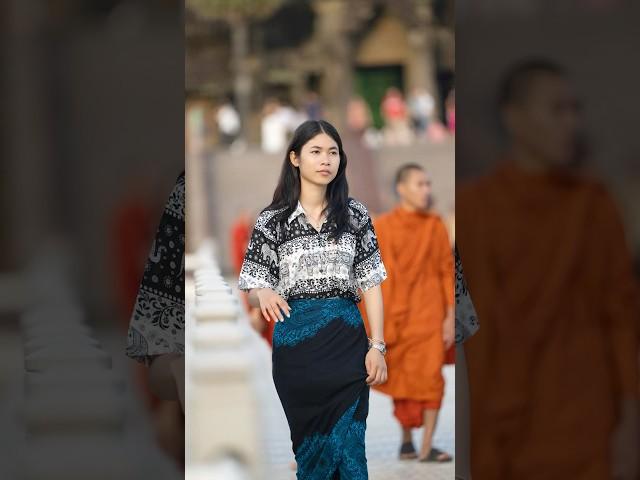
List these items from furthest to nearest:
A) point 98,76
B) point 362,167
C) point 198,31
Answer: point 198,31
point 362,167
point 98,76

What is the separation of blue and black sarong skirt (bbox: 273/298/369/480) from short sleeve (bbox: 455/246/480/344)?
1.28ft

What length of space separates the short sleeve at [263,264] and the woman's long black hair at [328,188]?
5 cm

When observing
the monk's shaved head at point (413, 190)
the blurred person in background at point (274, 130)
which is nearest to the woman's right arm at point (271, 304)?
the monk's shaved head at point (413, 190)

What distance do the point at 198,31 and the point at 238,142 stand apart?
3141 mm

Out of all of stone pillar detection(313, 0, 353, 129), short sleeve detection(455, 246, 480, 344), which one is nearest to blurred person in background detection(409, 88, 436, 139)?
stone pillar detection(313, 0, 353, 129)

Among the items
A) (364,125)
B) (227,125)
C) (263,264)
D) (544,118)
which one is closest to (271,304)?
(263,264)

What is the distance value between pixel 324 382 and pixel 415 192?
6.54ft

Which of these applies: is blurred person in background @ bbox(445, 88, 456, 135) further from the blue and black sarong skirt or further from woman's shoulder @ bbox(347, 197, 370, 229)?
the blue and black sarong skirt

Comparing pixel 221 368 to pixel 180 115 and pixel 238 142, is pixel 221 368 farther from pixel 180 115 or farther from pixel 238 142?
pixel 238 142

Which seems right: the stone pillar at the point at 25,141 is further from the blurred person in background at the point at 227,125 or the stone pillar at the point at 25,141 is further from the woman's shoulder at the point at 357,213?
the blurred person in background at the point at 227,125

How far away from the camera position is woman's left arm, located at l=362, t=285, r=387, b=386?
8.70ft

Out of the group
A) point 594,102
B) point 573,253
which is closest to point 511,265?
point 573,253

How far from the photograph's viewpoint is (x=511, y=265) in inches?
85.1

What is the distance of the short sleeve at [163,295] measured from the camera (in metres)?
2.25
